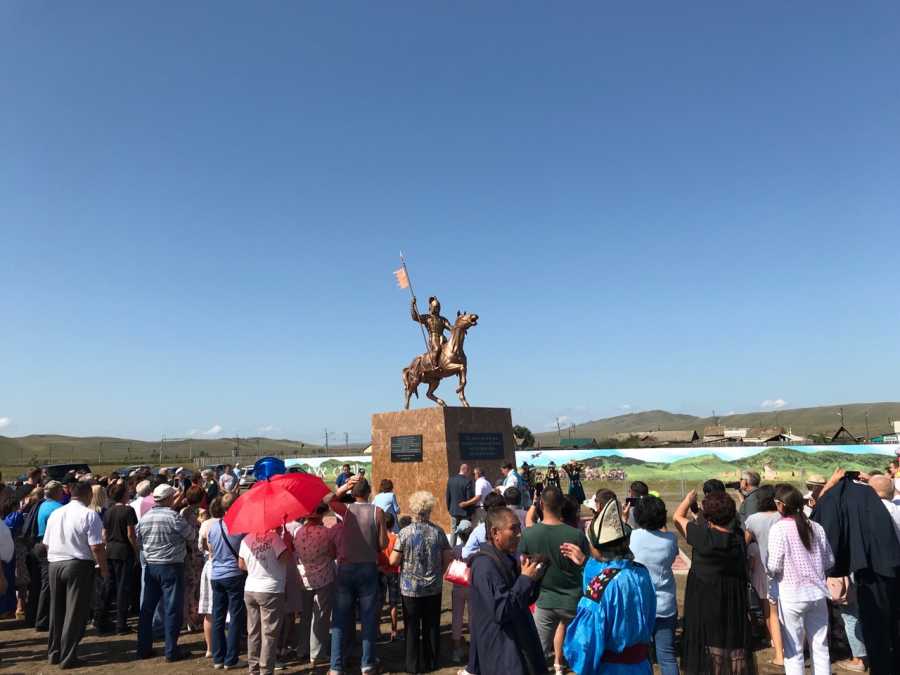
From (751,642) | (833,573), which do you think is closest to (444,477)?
(833,573)

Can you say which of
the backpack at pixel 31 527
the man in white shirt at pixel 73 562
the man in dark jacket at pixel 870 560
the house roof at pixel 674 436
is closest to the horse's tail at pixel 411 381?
the backpack at pixel 31 527

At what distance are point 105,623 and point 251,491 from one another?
13.8ft

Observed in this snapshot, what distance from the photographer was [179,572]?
21.3ft

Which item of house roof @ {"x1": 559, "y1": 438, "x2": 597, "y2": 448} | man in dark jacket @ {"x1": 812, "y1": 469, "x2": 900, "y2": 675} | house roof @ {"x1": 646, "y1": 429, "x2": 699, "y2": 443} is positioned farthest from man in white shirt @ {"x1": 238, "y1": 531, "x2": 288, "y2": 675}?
house roof @ {"x1": 646, "y1": 429, "x2": 699, "y2": 443}

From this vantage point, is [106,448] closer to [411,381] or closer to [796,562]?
[411,381]

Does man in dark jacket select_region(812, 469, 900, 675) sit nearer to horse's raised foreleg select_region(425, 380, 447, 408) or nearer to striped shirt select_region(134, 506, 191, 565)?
striped shirt select_region(134, 506, 191, 565)

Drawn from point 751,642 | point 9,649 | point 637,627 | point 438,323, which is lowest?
point 9,649

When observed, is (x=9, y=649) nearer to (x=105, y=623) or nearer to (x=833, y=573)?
(x=105, y=623)

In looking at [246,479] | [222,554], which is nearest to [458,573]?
[222,554]

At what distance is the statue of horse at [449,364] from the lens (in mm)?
15820

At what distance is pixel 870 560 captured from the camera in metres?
4.99

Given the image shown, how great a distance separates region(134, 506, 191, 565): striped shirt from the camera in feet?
20.8

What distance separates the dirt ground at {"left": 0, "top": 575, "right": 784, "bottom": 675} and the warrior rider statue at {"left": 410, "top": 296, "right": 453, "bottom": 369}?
9011 mm

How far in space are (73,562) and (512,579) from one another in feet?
17.1
